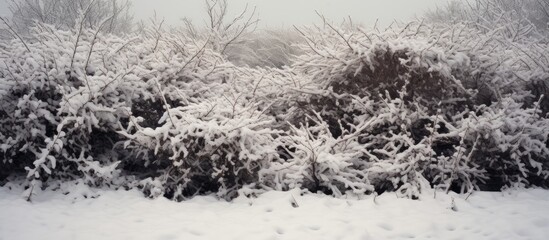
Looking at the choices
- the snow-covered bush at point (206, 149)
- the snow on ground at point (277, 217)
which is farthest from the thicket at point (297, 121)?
the snow on ground at point (277, 217)

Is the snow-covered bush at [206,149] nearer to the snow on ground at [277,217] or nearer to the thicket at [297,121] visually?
the thicket at [297,121]

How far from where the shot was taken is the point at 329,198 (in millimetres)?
4559

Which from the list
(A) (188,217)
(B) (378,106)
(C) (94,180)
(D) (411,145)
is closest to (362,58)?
(B) (378,106)

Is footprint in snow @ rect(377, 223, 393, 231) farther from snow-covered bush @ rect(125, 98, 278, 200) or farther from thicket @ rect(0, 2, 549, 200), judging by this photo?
snow-covered bush @ rect(125, 98, 278, 200)

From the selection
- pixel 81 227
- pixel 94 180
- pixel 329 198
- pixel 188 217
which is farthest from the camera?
pixel 94 180

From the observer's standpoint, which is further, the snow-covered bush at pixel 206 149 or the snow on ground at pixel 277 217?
the snow-covered bush at pixel 206 149

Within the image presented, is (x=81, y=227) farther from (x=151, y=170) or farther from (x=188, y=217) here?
(x=151, y=170)

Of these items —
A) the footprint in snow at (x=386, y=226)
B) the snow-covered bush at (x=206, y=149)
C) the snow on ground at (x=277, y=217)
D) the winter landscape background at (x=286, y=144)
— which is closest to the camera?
the snow on ground at (x=277, y=217)

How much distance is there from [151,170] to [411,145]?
323 cm

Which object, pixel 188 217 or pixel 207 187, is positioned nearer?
pixel 188 217

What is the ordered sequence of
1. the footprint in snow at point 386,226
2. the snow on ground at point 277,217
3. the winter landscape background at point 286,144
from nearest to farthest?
1. the snow on ground at point 277,217
2. the footprint in snow at point 386,226
3. the winter landscape background at point 286,144

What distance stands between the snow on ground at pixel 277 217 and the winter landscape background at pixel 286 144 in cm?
2

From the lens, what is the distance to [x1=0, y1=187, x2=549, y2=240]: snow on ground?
3.63 m

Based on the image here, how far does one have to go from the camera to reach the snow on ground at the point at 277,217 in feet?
11.9
